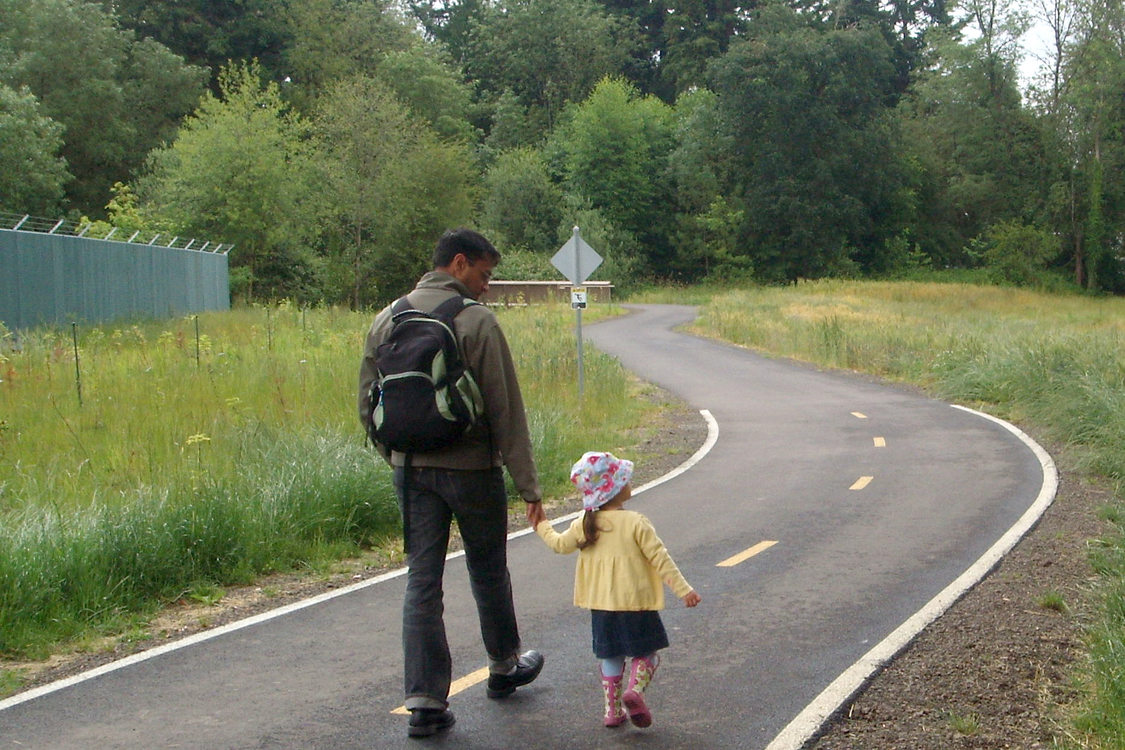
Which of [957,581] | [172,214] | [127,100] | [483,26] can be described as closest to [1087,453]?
[957,581]

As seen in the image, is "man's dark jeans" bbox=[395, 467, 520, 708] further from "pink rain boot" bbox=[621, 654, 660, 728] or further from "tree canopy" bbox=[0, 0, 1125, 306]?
"tree canopy" bbox=[0, 0, 1125, 306]

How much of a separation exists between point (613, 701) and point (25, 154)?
50.0 metres

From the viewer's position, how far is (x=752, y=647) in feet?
22.7

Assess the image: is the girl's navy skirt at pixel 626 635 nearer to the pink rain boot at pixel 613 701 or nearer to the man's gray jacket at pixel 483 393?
the pink rain boot at pixel 613 701

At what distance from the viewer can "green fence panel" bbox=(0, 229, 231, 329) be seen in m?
23.1

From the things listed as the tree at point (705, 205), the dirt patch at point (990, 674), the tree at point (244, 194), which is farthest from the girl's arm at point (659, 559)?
the tree at point (705, 205)

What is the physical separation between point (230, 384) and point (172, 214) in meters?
35.4

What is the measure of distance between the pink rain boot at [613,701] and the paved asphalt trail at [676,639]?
0.22 ft

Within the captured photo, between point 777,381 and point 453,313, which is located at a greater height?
point 453,313

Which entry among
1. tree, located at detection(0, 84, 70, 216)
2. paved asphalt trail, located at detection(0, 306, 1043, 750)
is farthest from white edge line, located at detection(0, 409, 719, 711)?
tree, located at detection(0, 84, 70, 216)

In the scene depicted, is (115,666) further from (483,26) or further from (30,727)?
(483,26)

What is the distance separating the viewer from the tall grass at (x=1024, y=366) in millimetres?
6531

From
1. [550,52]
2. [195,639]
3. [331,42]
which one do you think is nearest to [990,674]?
[195,639]

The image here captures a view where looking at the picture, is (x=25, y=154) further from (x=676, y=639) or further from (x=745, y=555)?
(x=676, y=639)
